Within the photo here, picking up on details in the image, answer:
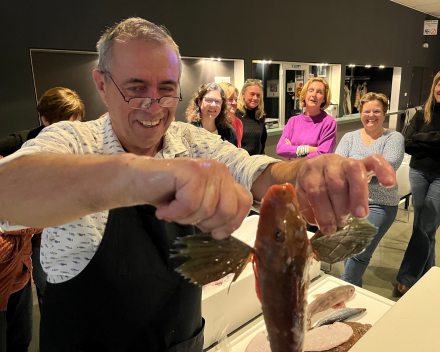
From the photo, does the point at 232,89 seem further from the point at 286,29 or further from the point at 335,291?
the point at 286,29

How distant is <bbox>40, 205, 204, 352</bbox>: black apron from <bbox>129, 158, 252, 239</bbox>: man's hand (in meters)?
0.44

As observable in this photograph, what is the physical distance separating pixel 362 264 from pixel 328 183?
2.21 meters

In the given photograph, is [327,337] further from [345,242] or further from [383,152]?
[383,152]

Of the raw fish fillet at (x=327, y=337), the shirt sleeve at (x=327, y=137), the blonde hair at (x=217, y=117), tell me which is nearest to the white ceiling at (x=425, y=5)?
the shirt sleeve at (x=327, y=137)

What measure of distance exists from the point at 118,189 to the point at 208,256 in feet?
0.76

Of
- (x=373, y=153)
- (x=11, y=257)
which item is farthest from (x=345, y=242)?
(x=373, y=153)

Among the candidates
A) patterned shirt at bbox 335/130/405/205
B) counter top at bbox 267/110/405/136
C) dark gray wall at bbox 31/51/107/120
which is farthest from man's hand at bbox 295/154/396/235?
counter top at bbox 267/110/405/136

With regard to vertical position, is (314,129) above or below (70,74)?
below

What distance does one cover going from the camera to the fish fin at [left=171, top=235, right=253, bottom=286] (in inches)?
25.8

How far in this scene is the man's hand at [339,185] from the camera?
2.31 feet

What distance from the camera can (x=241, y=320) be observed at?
1.51m

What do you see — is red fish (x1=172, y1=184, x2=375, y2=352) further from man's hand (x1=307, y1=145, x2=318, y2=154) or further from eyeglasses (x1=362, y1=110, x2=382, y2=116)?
man's hand (x1=307, y1=145, x2=318, y2=154)

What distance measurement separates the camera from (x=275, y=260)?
71 centimetres

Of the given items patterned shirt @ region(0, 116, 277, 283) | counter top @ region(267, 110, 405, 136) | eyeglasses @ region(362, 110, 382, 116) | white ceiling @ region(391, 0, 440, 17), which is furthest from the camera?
white ceiling @ region(391, 0, 440, 17)
